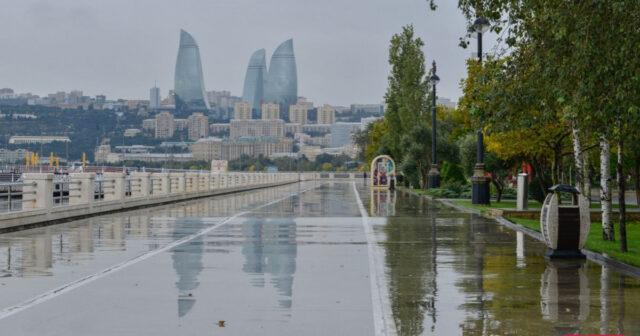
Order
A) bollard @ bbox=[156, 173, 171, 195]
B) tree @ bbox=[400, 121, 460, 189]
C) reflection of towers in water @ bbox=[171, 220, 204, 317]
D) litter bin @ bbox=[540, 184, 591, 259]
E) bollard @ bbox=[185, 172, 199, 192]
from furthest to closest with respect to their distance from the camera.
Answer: tree @ bbox=[400, 121, 460, 189], bollard @ bbox=[185, 172, 199, 192], bollard @ bbox=[156, 173, 171, 195], litter bin @ bbox=[540, 184, 591, 259], reflection of towers in water @ bbox=[171, 220, 204, 317]

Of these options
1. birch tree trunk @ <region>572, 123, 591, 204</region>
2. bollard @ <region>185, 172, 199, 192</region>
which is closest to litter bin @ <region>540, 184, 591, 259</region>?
birch tree trunk @ <region>572, 123, 591, 204</region>

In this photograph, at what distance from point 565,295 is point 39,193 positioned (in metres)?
18.9

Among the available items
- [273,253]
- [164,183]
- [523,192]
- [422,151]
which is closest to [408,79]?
[422,151]

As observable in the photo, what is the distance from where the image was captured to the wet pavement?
31.9 ft

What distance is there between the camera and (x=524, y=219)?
97.5ft

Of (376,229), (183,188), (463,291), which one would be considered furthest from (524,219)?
(183,188)

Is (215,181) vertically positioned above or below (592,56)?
below

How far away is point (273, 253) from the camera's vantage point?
1739 centimetres

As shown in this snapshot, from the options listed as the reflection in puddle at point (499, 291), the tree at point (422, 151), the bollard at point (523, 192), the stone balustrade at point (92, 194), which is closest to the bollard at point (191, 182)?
the stone balustrade at point (92, 194)

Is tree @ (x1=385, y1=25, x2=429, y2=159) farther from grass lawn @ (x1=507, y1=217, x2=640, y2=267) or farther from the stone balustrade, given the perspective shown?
grass lawn @ (x1=507, y1=217, x2=640, y2=267)

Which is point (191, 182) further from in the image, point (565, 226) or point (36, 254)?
point (565, 226)

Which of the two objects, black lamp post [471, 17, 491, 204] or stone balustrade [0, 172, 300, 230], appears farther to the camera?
black lamp post [471, 17, 491, 204]

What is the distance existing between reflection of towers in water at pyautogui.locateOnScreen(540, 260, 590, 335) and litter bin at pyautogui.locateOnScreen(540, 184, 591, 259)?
0.44 metres

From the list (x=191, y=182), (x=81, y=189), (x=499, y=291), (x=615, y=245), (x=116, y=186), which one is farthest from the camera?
(x=191, y=182)
